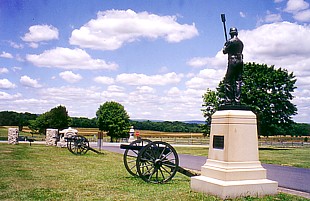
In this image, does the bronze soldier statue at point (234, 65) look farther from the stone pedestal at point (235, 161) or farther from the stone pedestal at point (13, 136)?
the stone pedestal at point (13, 136)

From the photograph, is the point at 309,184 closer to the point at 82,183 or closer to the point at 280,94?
the point at 82,183

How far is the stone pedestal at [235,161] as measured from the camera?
8727 mm

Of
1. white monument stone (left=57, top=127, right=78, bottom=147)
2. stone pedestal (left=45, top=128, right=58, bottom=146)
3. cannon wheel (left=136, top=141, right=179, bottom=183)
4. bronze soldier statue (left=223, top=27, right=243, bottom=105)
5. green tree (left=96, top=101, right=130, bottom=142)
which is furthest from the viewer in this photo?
green tree (left=96, top=101, right=130, bottom=142)

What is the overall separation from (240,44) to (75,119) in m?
85.9

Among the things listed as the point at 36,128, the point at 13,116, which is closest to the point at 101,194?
the point at 36,128

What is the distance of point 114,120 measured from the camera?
197 ft

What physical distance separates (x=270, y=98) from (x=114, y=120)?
2962 cm

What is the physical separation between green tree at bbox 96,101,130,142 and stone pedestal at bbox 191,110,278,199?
50164 millimetres

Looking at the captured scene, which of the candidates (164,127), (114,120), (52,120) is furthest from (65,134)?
(164,127)

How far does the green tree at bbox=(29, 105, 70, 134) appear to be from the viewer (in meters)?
75.0

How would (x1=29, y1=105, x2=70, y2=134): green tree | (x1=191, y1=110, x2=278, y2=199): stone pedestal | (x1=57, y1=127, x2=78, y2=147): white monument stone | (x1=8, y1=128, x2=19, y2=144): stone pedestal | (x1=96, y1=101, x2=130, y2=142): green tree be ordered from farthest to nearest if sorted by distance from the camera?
(x1=29, y1=105, x2=70, y2=134): green tree < (x1=96, y1=101, x2=130, y2=142): green tree < (x1=8, y1=128, x2=19, y2=144): stone pedestal < (x1=57, y1=127, x2=78, y2=147): white monument stone < (x1=191, y1=110, x2=278, y2=199): stone pedestal

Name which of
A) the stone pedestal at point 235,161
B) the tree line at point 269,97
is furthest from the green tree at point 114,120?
the stone pedestal at point 235,161

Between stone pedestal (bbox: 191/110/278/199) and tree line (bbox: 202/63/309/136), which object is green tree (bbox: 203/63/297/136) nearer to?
tree line (bbox: 202/63/309/136)

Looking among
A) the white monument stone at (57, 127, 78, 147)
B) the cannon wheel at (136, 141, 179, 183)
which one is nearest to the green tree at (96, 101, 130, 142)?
the white monument stone at (57, 127, 78, 147)
